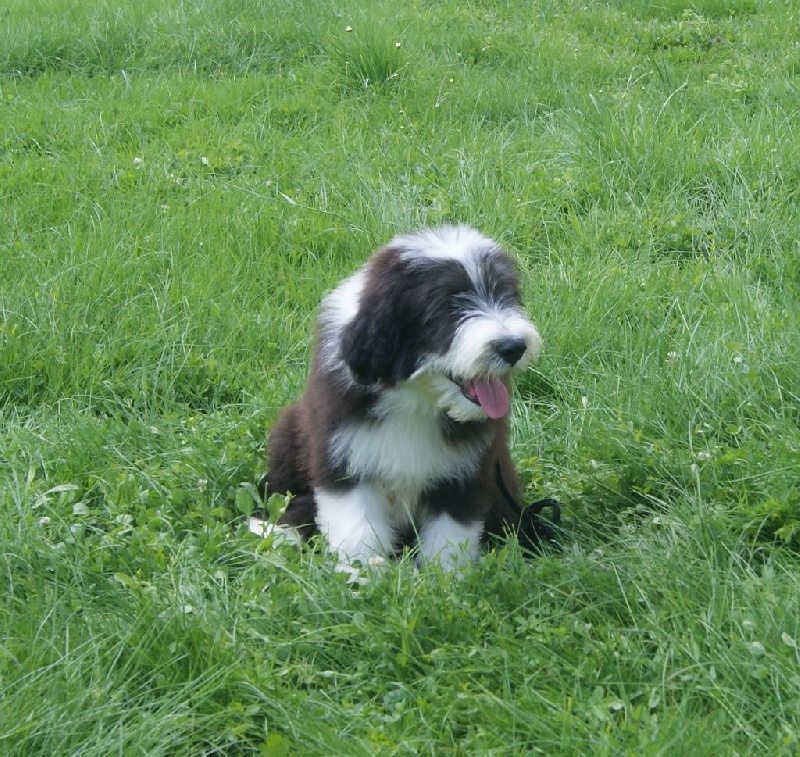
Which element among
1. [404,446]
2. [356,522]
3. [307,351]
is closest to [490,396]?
[404,446]

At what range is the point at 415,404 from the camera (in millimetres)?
3061

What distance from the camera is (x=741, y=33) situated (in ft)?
24.2

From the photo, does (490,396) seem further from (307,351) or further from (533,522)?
(307,351)

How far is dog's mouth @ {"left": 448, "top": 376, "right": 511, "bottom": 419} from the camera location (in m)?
2.89

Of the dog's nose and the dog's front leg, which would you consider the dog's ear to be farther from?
the dog's front leg

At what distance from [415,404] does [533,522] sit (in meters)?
0.56

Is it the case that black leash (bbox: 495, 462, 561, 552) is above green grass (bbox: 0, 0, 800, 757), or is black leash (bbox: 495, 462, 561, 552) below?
below

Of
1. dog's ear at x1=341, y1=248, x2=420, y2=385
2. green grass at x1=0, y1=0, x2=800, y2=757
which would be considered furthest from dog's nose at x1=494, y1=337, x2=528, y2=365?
green grass at x1=0, y1=0, x2=800, y2=757

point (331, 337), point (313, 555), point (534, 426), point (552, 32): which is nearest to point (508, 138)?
point (552, 32)

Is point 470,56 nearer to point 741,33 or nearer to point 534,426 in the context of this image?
point 741,33

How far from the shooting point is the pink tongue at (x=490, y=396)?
289cm

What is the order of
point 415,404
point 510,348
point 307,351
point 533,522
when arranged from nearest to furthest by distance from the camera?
1. point 510,348
2. point 415,404
3. point 533,522
4. point 307,351

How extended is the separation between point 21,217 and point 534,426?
2.70m

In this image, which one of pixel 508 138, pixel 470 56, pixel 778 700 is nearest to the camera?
pixel 778 700
